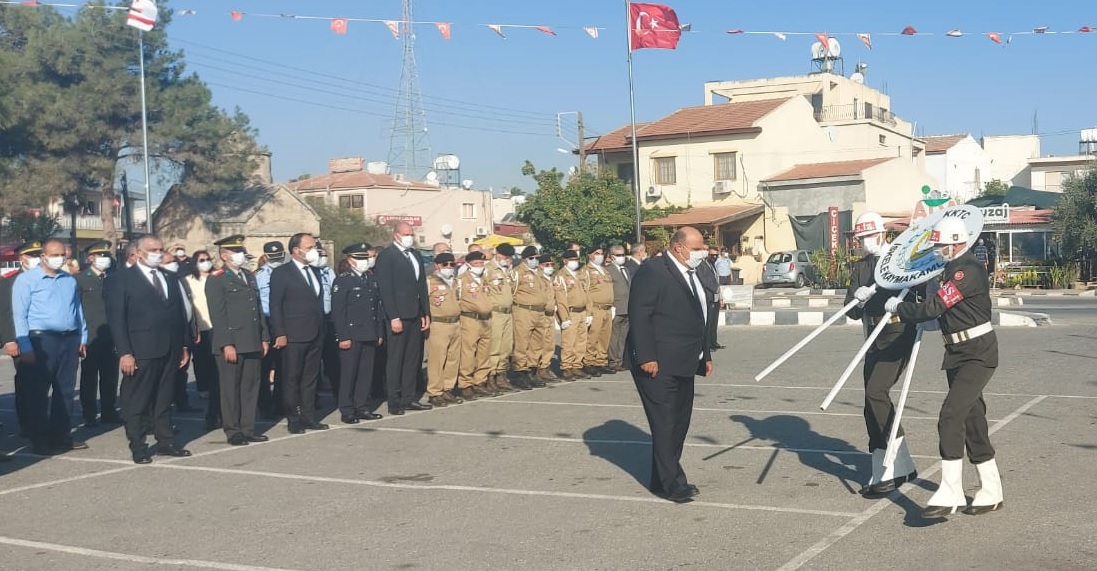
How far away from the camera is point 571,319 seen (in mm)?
15008

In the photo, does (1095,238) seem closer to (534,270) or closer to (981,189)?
(534,270)

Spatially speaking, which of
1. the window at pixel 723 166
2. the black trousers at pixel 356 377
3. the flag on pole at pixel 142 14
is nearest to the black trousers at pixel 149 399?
the black trousers at pixel 356 377

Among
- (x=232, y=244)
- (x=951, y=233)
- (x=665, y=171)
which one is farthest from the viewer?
(x=665, y=171)

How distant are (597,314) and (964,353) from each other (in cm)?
869

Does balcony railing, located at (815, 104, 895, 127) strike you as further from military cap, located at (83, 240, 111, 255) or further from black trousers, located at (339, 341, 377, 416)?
military cap, located at (83, 240, 111, 255)

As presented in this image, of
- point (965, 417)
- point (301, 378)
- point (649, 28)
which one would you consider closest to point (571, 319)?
point (301, 378)

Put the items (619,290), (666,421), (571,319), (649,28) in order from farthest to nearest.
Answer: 1. (649,28)
2. (619,290)
3. (571,319)
4. (666,421)

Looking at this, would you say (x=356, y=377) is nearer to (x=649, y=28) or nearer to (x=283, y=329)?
(x=283, y=329)

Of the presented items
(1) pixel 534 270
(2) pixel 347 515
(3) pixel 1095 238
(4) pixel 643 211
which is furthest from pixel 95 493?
(4) pixel 643 211

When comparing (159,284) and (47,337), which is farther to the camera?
(47,337)

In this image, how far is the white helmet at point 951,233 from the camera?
277 inches

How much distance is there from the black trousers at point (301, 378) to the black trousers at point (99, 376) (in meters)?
2.20

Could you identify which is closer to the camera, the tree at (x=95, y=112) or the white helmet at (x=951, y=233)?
the white helmet at (x=951, y=233)

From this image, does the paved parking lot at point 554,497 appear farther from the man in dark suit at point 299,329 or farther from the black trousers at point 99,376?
the black trousers at point 99,376
